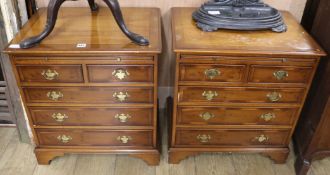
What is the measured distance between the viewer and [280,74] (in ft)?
4.89

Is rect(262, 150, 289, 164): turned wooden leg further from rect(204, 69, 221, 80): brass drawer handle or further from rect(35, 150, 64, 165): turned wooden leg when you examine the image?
rect(35, 150, 64, 165): turned wooden leg

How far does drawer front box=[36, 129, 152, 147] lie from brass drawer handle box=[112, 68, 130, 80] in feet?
1.15

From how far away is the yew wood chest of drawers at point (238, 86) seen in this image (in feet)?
4.72

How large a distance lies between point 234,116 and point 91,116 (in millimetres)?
720

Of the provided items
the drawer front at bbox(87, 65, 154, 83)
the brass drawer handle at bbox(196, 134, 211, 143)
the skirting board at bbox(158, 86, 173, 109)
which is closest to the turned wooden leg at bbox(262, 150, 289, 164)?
the brass drawer handle at bbox(196, 134, 211, 143)

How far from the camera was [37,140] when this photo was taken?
174 centimetres

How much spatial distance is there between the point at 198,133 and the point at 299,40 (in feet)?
2.21

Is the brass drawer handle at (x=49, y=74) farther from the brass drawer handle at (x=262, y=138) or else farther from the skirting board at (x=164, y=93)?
the brass drawer handle at (x=262, y=138)

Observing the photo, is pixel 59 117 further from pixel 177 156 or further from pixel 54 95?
pixel 177 156

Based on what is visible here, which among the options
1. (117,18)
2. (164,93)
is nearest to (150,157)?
(164,93)

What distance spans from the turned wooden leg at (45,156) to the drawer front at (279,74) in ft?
3.64

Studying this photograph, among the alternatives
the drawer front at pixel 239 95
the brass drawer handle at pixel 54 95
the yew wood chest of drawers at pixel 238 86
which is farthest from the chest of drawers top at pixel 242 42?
the brass drawer handle at pixel 54 95

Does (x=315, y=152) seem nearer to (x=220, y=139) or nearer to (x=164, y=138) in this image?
(x=220, y=139)

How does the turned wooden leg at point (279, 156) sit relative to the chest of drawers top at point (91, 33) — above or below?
below
